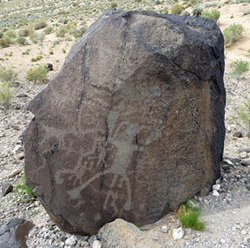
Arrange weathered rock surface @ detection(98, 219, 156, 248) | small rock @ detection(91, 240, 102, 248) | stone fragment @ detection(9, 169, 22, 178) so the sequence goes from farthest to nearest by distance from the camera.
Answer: stone fragment @ detection(9, 169, 22, 178), small rock @ detection(91, 240, 102, 248), weathered rock surface @ detection(98, 219, 156, 248)

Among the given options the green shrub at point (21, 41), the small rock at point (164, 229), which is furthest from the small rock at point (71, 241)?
the green shrub at point (21, 41)

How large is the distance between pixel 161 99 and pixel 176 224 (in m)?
1.25

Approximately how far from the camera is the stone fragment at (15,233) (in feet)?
9.50

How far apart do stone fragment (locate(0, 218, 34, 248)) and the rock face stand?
0.40 metres

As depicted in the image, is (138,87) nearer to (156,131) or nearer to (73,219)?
(156,131)

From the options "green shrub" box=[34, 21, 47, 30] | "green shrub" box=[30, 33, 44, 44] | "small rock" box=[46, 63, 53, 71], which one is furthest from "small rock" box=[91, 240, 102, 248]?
"green shrub" box=[34, 21, 47, 30]

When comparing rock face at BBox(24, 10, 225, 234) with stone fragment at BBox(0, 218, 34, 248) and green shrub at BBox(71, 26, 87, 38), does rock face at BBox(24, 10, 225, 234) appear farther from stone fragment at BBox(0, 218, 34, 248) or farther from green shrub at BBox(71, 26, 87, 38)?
green shrub at BBox(71, 26, 87, 38)

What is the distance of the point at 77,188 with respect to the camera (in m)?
2.77

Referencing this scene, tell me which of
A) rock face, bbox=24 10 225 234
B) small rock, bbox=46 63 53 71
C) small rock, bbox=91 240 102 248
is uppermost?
rock face, bbox=24 10 225 234

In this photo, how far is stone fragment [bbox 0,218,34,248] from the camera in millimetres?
2895

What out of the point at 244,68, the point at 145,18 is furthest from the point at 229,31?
the point at 145,18

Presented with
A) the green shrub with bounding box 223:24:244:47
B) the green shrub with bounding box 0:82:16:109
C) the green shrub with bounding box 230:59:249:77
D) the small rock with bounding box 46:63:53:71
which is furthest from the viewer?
the small rock with bounding box 46:63:53:71

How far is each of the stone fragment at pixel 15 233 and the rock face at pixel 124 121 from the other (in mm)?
404

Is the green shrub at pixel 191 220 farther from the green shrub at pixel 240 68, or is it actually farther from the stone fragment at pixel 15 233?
the green shrub at pixel 240 68
